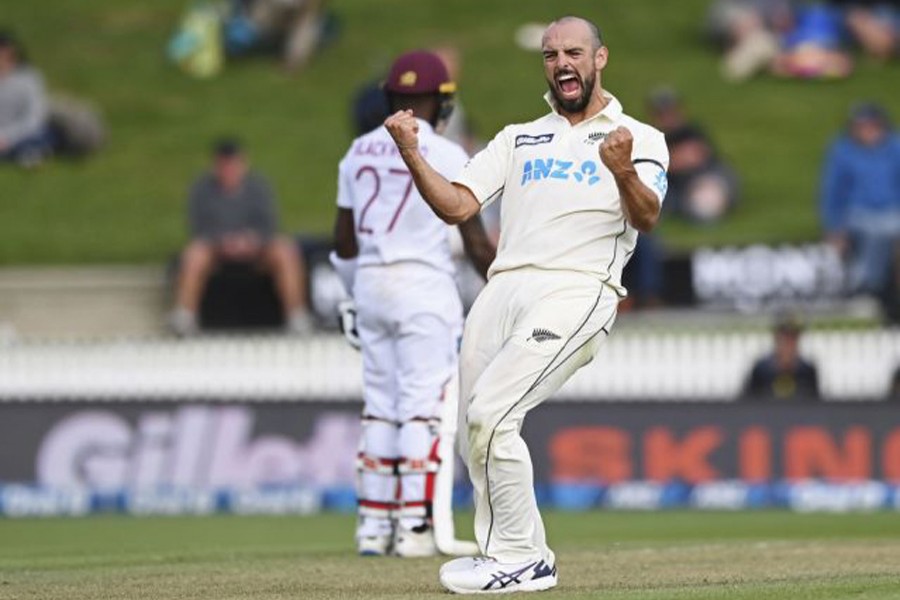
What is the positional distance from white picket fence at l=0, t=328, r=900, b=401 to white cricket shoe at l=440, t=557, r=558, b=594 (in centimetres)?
1109

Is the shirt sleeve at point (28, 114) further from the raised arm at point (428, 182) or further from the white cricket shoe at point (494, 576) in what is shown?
the white cricket shoe at point (494, 576)

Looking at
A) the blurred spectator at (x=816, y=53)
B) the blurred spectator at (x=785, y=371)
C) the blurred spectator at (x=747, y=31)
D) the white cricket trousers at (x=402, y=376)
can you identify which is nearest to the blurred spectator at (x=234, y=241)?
the blurred spectator at (x=785, y=371)

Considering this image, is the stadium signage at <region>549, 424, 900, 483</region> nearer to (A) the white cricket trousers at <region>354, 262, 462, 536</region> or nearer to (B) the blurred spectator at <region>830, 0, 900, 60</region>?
(A) the white cricket trousers at <region>354, 262, 462, 536</region>

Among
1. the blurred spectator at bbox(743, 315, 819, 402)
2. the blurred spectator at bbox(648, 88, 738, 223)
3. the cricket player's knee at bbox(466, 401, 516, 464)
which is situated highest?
the blurred spectator at bbox(648, 88, 738, 223)

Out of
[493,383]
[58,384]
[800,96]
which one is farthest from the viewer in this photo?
[800,96]

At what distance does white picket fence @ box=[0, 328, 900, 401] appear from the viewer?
1973 cm

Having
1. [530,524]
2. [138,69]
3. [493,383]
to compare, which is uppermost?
[138,69]

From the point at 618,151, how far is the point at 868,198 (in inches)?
529

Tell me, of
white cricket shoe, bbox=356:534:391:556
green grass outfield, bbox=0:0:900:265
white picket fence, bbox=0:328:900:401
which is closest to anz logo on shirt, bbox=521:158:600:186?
white cricket shoe, bbox=356:534:391:556

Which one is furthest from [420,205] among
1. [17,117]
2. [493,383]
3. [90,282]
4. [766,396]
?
[17,117]

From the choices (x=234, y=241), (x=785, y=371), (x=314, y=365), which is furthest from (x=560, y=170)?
(x=234, y=241)

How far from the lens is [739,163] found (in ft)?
92.0

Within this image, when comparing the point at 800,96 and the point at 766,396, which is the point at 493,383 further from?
the point at 800,96

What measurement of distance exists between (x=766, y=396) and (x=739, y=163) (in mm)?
11060
